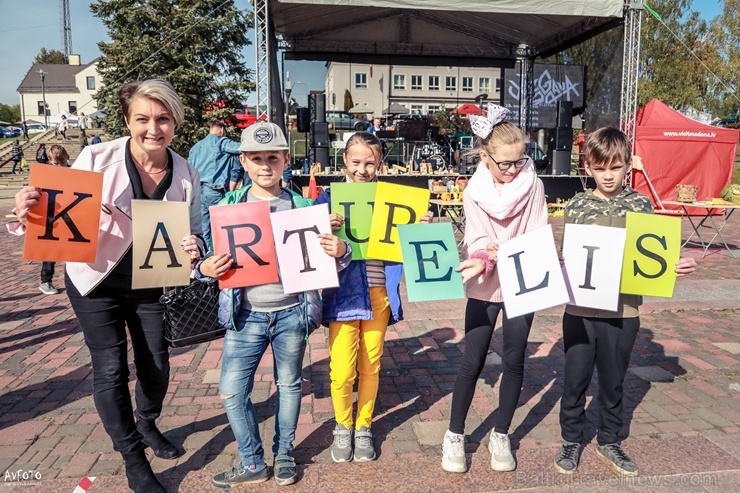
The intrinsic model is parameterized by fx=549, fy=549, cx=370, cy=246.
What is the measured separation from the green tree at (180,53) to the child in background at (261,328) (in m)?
22.2

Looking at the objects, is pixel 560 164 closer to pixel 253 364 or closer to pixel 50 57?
pixel 253 364

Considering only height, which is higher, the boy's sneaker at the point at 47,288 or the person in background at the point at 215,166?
the person in background at the point at 215,166

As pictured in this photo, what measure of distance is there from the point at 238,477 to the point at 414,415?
1195 millimetres

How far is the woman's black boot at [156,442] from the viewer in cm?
291

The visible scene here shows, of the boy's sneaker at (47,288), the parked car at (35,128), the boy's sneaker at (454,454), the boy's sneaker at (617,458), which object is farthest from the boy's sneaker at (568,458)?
the parked car at (35,128)

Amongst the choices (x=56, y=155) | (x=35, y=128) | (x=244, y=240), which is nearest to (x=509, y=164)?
(x=244, y=240)

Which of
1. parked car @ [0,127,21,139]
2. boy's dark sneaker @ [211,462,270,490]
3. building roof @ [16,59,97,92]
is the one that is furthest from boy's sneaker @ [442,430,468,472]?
building roof @ [16,59,97,92]

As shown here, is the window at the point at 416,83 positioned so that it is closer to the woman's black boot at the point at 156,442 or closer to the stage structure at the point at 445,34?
the stage structure at the point at 445,34

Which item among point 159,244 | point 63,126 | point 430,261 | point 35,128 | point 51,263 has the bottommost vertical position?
point 51,263

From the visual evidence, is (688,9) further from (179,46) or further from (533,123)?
(179,46)

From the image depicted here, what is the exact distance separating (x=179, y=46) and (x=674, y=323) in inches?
936

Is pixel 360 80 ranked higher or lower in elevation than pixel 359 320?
Result: higher

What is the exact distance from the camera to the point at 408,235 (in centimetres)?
272

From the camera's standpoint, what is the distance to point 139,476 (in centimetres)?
254
